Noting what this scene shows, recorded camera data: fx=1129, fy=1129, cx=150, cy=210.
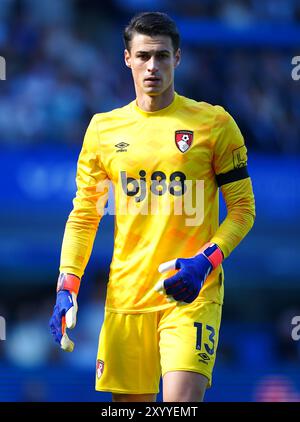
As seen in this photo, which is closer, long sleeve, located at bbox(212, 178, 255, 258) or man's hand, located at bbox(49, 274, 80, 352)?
man's hand, located at bbox(49, 274, 80, 352)

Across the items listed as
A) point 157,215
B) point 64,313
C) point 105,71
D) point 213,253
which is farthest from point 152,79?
point 105,71

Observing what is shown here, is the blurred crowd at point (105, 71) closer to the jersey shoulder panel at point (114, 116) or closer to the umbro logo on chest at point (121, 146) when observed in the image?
the jersey shoulder panel at point (114, 116)

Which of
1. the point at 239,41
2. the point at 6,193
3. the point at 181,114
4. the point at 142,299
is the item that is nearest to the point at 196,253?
the point at 142,299

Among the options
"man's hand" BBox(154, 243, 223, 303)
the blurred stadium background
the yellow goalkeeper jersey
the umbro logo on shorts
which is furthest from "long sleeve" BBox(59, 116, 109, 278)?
the blurred stadium background

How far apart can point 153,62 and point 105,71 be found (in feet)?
27.7

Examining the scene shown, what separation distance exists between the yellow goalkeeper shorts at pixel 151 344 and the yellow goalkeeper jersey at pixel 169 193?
0.22ft

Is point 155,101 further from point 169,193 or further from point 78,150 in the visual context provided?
point 78,150

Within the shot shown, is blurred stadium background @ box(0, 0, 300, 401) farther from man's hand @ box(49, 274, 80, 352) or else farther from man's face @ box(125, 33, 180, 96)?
man's face @ box(125, 33, 180, 96)

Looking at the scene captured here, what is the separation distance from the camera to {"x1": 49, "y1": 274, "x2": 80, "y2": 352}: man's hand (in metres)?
5.65

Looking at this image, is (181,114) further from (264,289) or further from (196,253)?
(264,289)

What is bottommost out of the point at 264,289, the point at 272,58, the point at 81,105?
the point at 264,289

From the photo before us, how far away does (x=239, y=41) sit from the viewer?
48.9 ft

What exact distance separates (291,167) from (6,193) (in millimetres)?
3484

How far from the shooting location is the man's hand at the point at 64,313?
18.5ft
